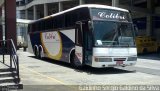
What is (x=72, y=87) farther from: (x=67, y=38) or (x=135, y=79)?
(x=67, y=38)

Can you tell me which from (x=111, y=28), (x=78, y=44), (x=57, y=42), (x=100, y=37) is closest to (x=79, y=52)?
(x=78, y=44)

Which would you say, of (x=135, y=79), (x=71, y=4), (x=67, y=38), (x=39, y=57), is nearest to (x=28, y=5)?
(x=71, y=4)

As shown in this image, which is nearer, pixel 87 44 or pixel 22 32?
pixel 87 44

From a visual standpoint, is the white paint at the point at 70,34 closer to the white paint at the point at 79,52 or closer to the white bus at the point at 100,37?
the white bus at the point at 100,37

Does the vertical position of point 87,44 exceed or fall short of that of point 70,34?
A: it falls short

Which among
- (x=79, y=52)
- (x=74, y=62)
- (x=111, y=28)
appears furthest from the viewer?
(x=74, y=62)

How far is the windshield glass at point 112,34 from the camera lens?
16359mm

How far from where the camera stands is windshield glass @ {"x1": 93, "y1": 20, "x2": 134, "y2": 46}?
1636 cm

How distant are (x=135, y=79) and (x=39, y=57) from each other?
1401 cm

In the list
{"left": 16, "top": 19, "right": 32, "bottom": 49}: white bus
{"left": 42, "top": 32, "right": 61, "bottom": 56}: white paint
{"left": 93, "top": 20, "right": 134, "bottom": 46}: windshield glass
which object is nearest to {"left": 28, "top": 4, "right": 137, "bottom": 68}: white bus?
{"left": 93, "top": 20, "right": 134, "bottom": 46}: windshield glass

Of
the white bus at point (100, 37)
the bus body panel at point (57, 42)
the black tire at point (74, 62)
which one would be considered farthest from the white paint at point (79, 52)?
the bus body panel at point (57, 42)

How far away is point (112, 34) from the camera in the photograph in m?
16.5

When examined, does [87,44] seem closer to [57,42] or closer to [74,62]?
[74,62]

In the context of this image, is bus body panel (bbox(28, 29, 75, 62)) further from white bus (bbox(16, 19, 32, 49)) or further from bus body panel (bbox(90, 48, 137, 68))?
white bus (bbox(16, 19, 32, 49))
